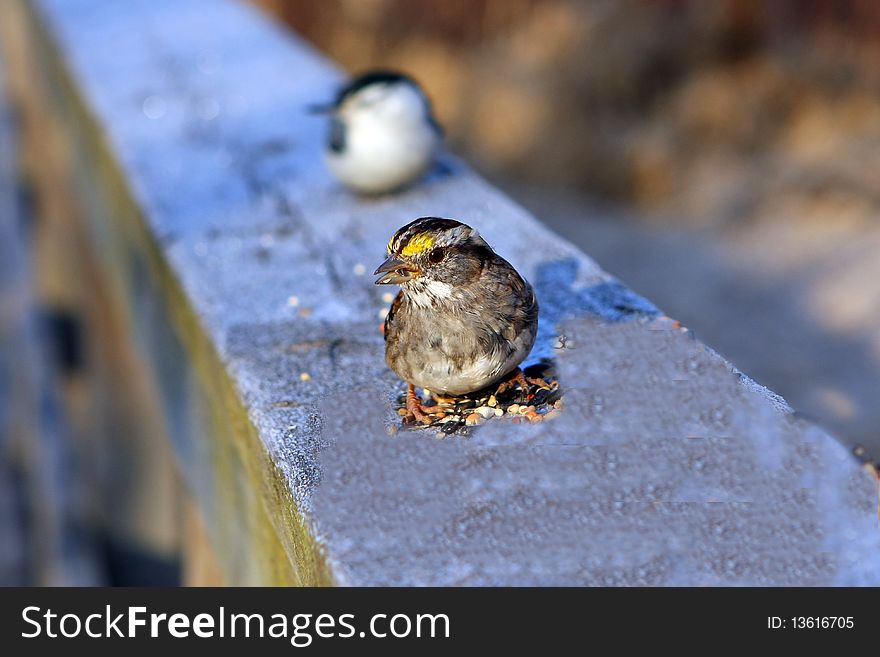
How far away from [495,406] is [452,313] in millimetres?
190

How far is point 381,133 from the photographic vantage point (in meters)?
2.98

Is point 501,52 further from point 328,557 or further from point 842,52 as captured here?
point 328,557

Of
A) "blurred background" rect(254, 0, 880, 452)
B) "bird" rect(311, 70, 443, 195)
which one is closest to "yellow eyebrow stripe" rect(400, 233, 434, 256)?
"bird" rect(311, 70, 443, 195)

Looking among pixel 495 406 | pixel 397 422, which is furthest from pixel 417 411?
pixel 495 406

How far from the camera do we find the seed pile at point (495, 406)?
1.89 m

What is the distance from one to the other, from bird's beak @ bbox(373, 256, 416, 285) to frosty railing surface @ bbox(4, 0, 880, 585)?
0.25 m

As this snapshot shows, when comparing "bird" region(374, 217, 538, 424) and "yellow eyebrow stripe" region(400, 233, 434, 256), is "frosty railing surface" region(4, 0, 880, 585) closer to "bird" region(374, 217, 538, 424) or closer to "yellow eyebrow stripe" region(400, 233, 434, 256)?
"bird" region(374, 217, 538, 424)

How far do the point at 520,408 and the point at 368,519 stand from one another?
38 centimetres

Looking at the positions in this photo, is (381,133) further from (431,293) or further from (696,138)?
(696,138)

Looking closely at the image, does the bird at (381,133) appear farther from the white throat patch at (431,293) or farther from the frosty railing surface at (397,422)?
the white throat patch at (431,293)

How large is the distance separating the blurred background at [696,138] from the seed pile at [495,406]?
3.28 m

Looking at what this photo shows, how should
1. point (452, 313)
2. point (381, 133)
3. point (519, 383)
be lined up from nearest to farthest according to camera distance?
point (452, 313) < point (519, 383) < point (381, 133)

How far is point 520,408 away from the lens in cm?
190

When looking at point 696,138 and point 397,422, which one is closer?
point 397,422
